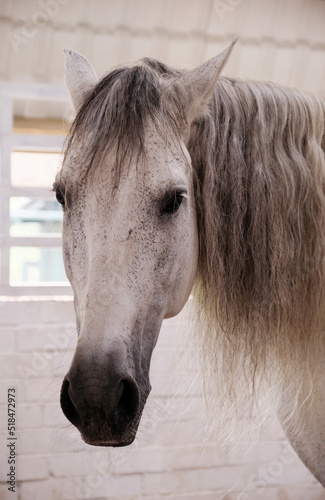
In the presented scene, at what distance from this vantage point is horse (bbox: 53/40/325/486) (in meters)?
0.79

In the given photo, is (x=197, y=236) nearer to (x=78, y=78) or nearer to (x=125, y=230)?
(x=125, y=230)

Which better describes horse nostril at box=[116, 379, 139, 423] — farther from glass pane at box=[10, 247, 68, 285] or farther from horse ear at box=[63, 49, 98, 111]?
glass pane at box=[10, 247, 68, 285]

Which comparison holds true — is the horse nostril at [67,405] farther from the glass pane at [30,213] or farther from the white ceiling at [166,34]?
the glass pane at [30,213]

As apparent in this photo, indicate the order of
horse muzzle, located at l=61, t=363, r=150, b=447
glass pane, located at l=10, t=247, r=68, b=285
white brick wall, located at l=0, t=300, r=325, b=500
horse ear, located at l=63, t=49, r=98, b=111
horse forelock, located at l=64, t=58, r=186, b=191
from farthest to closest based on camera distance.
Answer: glass pane, located at l=10, t=247, r=68, b=285 → white brick wall, located at l=0, t=300, r=325, b=500 → horse ear, located at l=63, t=49, r=98, b=111 → horse forelock, located at l=64, t=58, r=186, b=191 → horse muzzle, located at l=61, t=363, r=150, b=447

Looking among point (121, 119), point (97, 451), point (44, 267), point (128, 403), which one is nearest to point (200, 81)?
point (121, 119)

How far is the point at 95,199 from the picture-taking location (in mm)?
854

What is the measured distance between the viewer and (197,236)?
3.33 ft

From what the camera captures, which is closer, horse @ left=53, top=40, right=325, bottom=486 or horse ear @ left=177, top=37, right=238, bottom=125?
horse @ left=53, top=40, right=325, bottom=486

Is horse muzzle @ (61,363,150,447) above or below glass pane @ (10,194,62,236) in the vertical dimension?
above

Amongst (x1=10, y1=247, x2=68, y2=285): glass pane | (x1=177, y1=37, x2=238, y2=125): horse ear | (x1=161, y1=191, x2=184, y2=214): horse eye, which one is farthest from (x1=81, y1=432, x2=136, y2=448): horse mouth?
(x1=10, y1=247, x2=68, y2=285): glass pane

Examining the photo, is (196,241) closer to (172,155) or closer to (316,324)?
(172,155)

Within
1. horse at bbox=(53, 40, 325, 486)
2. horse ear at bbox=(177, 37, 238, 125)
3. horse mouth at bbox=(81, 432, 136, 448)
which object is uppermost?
horse ear at bbox=(177, 37, 238, 125)

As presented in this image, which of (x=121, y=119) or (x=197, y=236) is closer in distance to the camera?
(x=121, y=119)

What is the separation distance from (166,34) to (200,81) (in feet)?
4.16
